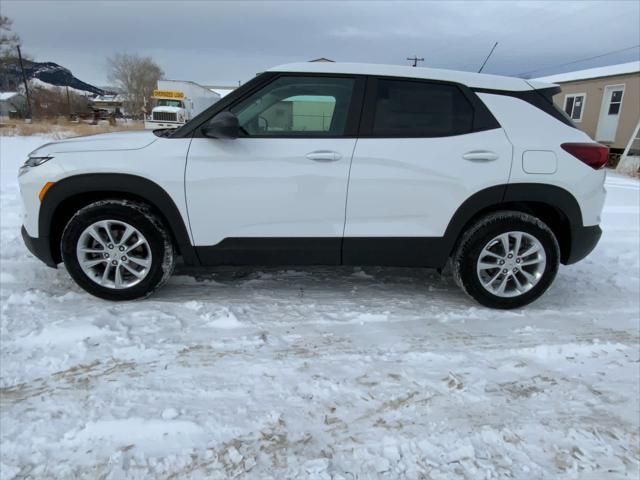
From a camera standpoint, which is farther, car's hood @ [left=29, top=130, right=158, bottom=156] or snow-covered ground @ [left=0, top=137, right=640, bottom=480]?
car's hood @ [left=29, top=130, right=158, bottom=156]

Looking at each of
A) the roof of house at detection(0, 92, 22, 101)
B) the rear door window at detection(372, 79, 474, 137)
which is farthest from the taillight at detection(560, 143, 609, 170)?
the roof of house at detection(0, 92, 22, 101)

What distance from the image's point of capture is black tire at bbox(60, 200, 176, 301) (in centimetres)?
329

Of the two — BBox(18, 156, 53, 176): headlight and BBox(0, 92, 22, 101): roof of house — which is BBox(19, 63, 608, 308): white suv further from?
BBox(0, 92, 22, 101): roof of house

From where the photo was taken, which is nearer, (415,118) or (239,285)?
(415,118)

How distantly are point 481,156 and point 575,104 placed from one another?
23.8 m

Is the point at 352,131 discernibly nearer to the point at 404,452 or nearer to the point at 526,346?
the point at 526,346

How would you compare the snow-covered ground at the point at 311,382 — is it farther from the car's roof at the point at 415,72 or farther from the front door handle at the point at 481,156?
the car's roof at the point at 415,72

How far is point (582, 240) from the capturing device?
3.56 m

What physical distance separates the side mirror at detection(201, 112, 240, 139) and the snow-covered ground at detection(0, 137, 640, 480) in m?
1.30

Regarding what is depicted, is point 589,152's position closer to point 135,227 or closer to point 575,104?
point 135,227

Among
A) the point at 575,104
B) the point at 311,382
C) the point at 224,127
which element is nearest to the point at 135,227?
the point at 224,127

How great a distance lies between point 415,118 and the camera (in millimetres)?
3385

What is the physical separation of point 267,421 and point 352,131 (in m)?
2.09

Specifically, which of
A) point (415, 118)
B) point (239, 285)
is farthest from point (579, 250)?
point (239, 285)
